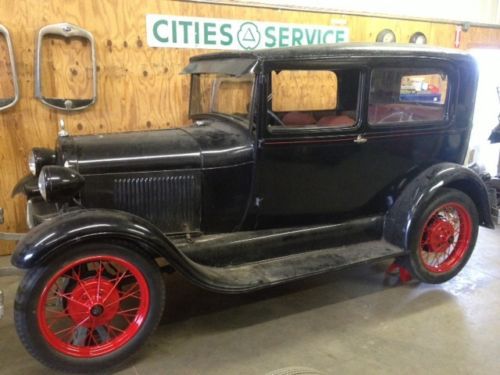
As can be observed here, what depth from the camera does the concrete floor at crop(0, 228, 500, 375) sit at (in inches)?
84.1

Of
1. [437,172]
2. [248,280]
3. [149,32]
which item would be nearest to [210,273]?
[248,280]

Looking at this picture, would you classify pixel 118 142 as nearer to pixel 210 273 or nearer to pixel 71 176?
pixel 71 176

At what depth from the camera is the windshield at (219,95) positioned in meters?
2.66

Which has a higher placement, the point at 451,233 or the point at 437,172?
the point at 437,172

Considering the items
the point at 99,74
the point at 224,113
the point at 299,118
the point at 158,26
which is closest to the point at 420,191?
the point at 299,118

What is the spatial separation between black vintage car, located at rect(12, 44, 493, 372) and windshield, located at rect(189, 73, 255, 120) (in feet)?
0.05

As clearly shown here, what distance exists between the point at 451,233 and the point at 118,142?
2.26 metres

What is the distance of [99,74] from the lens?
3.42 metres

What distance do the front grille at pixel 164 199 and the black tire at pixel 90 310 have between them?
345 mm

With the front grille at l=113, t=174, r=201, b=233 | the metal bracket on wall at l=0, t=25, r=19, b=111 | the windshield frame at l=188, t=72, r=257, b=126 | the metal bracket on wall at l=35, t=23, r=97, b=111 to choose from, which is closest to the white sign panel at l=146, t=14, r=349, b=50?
the metal bracket on wall at l=35, t=23, r=97, b=111

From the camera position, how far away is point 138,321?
2.11 metres

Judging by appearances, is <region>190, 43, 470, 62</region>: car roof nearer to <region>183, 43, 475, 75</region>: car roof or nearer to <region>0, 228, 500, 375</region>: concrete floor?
<region>183, 43, 475, 75</region>: car roof

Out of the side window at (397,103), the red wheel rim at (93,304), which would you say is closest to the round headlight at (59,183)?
the red wheel rim at (93,304)

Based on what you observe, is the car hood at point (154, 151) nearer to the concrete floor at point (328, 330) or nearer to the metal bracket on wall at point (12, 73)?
the concrete floor at point (328, 330)
